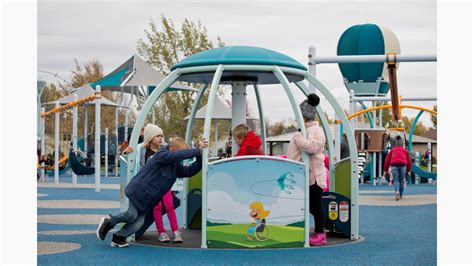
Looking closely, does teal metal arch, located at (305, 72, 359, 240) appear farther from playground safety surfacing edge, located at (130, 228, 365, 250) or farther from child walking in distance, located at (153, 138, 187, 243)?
child walking in distance, located at (153, 138, 187, 243)

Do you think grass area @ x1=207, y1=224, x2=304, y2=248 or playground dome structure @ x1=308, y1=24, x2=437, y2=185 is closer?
grass area @ x1=207, y1=224, x2=304, y2=248

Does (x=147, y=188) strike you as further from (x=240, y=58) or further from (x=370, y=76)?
(x=370, y=76)

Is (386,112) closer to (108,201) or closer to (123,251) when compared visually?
(108,201)

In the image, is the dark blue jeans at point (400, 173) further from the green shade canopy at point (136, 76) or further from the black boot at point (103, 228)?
the black boot at point (103, 228)

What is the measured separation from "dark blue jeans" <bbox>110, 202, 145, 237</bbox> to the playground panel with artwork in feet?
3.14

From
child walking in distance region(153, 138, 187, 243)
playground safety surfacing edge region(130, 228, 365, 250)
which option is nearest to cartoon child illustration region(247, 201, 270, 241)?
playground safety surfacing edge region(130, 228, 365, 250)

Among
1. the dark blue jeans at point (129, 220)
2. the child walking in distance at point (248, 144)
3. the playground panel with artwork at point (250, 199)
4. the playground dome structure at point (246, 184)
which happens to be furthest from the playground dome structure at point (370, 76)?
the dark blue jeans at point (129, 220)

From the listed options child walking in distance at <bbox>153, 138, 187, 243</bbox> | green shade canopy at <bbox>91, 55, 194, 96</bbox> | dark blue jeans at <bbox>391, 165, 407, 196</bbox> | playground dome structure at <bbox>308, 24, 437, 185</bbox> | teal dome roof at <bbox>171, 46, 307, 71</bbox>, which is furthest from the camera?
playground dome structure at <bbox>308, 24, 437, 185</bbox>

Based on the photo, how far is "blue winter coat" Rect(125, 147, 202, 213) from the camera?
400 inches

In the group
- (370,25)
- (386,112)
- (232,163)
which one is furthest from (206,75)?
(386,112)

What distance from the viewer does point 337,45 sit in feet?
111

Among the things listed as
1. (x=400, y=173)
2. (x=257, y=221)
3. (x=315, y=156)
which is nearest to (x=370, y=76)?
(x=400, y=173)

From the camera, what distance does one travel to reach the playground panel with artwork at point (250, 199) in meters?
9.88

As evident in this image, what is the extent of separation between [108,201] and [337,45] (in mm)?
18047
